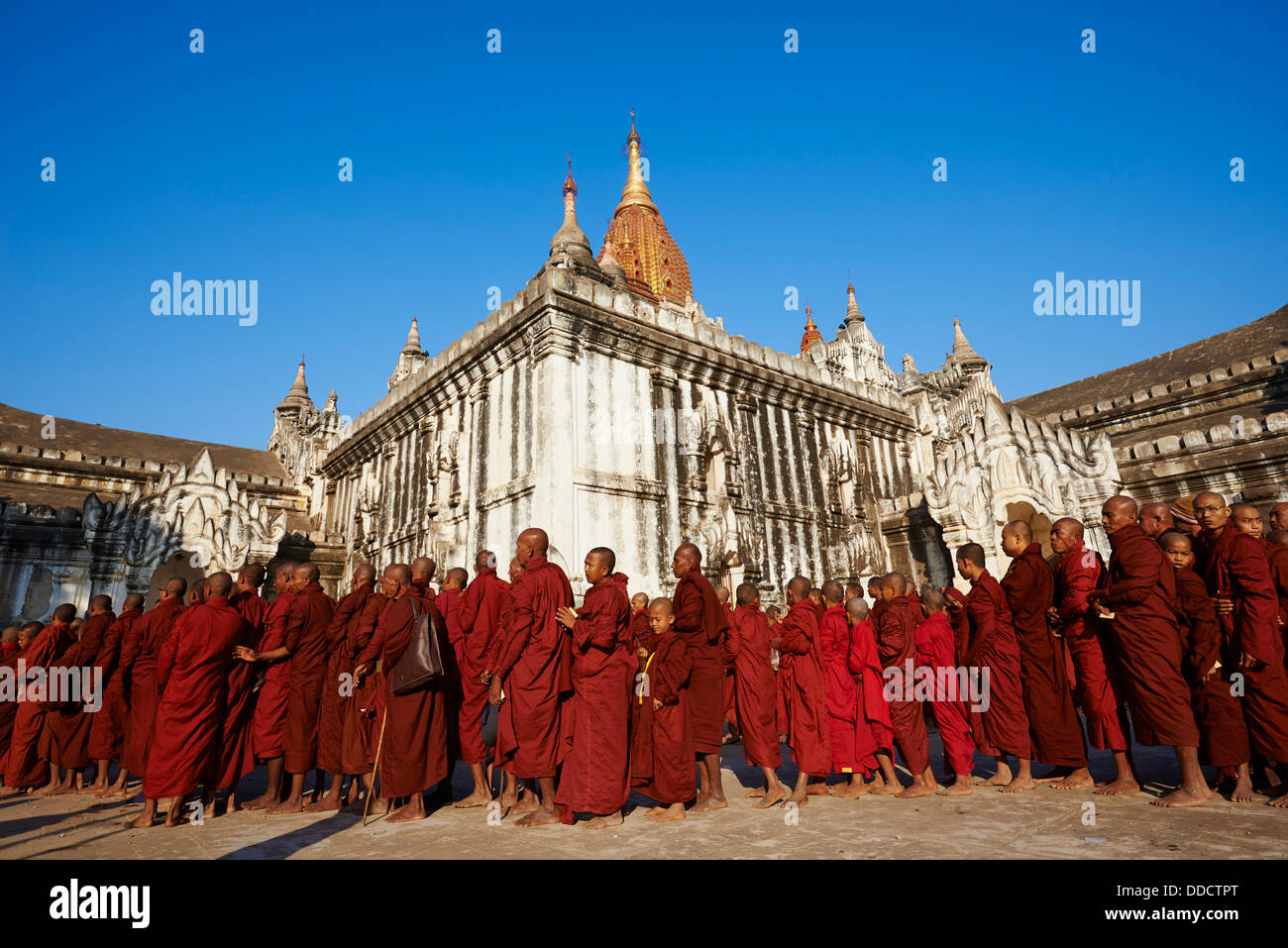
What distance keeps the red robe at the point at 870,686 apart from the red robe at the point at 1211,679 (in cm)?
261

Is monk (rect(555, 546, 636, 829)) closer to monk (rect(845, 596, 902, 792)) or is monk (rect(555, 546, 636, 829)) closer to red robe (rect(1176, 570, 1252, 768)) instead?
monk (rect(845, 596, 902, 792))

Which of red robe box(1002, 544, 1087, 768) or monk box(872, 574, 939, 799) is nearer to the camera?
red robe box(1002, 544, 1087, 768)

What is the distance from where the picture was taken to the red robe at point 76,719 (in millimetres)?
8547

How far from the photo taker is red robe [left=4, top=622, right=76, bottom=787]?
8562 mm

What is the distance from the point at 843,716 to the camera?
6934 mm

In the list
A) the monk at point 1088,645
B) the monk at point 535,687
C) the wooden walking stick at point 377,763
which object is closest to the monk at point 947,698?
the monk at point 1088,645

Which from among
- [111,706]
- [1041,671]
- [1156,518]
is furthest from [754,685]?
[111,706]

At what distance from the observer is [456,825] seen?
233 inches

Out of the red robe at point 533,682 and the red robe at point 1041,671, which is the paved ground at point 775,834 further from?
the red robe at point 533,682

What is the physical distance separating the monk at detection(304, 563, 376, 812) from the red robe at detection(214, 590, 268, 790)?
791 millimetres

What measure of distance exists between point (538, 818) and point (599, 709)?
3.65ft

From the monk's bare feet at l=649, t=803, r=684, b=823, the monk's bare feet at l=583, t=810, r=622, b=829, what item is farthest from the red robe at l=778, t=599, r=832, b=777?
the monk's bare feet at l=583, t=810, r=622, b=829
